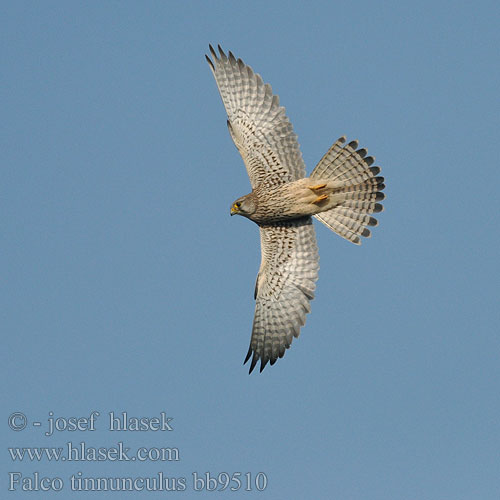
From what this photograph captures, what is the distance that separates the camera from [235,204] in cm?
1339

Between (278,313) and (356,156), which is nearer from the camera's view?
(356,156)

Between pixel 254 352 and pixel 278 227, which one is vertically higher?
pixel 278 227

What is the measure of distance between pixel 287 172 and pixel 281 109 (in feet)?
3.25

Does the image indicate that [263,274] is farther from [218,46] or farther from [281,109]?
[218,46]

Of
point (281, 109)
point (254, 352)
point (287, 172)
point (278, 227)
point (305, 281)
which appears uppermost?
point (281, 109)

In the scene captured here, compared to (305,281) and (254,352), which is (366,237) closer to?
(305,281)

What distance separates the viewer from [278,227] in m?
13.9

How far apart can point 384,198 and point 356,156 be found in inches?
32.9

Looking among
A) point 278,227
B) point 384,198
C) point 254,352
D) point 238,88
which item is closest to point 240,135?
point 238,88

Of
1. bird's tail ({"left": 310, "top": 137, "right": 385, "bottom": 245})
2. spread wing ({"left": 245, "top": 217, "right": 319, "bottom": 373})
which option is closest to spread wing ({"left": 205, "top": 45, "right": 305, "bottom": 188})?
bird's tail ({"left": 310, "top": 137, "right": 385, "bottom": 245})

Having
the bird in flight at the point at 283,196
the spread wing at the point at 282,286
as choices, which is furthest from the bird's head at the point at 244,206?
the spread wing at the point at 282,286

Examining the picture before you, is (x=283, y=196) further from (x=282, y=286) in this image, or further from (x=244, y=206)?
(x=282, y=286)

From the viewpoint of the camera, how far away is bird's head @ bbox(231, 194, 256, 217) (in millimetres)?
13359

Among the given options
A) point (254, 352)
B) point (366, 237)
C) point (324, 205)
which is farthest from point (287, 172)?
point (254, 352)
